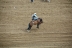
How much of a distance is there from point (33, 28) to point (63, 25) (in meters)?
0.89

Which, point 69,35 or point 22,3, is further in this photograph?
point 22,3

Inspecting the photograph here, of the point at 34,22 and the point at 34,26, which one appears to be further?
the point at 34,26

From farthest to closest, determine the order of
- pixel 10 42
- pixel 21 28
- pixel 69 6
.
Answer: pixel 69 6, pixel 21 28, pixel 10 42

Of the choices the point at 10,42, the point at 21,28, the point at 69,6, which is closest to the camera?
the point at 10,42

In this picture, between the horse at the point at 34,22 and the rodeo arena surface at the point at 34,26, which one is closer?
the rodeo arena surface at the point at 34,26

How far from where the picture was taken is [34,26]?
18.4ft

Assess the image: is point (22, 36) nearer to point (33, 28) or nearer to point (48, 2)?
point (33, 28)

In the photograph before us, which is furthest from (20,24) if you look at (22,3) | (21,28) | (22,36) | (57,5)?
(57,5)

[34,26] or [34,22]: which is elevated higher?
[34,22]

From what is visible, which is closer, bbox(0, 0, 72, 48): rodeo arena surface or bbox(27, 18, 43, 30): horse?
bbox(0, 0, 72, 48): rodeo arena surface

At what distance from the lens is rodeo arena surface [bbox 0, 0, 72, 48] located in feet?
16.6

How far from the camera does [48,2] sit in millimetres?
6703

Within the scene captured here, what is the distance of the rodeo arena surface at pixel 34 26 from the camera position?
16.6 ft

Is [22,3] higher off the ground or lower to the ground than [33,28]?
higher
